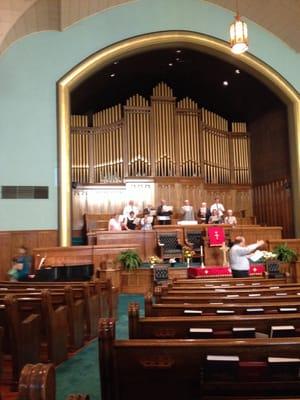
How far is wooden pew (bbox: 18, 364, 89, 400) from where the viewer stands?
92cm

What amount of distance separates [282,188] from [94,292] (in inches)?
316

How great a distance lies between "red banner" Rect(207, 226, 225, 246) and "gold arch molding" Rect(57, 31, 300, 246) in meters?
2.78

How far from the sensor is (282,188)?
11180 millimetres

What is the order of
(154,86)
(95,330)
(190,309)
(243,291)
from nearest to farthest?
(190,309), (243,291), (95,330), (154,86)

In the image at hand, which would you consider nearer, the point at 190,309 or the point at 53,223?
the point at 190,309

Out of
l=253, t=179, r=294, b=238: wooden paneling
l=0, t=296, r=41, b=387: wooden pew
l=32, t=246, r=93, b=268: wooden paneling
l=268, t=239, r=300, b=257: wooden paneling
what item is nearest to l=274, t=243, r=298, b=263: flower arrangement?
l=268, t=239, r=300, b=257: wooden paneling

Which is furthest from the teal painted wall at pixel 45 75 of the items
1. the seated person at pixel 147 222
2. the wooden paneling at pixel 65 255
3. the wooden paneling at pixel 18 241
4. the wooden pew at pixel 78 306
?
the wooden pew at pixel 78 306

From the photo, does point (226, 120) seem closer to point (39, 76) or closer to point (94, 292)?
point (39, 76)

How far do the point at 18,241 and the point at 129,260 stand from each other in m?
3.00

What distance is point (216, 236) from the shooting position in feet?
28.5

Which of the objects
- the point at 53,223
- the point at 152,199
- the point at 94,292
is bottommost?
the point at 94,292

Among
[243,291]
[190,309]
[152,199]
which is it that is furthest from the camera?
[152,199]

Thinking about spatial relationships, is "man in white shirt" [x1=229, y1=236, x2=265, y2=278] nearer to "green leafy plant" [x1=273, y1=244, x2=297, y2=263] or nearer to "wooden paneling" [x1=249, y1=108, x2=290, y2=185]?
"green leafy plant" [x1=273, y1=244, x2=297, y2=263]

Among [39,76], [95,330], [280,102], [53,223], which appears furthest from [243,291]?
[280,102]
